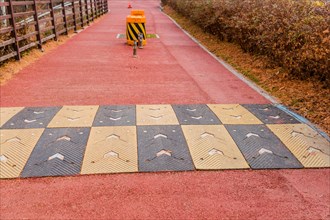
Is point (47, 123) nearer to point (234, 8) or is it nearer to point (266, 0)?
point (266, 0)

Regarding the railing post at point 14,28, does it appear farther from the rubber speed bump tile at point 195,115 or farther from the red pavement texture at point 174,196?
the red pavement texture at point 174,196

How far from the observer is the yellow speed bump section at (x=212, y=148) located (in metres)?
3.99

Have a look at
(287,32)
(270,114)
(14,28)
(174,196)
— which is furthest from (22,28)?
(174,196)

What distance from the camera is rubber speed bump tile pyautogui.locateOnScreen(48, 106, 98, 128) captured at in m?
4.98

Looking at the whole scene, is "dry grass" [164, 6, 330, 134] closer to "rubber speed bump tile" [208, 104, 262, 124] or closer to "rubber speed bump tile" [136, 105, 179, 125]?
"rubber speed bump tile" [208, 104, 262, 124]

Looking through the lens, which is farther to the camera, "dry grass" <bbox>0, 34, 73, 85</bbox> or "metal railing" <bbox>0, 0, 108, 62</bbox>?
"metal railing" <bbox>0, 0, 108, 62</bbox>

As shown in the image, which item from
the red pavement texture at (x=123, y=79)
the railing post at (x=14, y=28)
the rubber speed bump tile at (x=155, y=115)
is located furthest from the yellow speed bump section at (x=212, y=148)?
the railing post at (x=14, y=28)

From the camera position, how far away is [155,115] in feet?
17.9

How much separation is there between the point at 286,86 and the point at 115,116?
399cm

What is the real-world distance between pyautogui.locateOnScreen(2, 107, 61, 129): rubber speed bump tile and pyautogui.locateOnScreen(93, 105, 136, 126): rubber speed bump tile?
31.0 inches

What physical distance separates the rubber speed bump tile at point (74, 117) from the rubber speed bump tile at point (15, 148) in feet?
1.11

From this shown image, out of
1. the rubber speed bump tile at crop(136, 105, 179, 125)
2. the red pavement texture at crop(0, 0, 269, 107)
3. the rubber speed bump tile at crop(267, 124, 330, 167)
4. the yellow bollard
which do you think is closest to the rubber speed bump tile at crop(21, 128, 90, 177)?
the rubber speed bump tile at crop(136, 105, 179, 125)

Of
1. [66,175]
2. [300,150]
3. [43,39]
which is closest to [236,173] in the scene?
[300,150]

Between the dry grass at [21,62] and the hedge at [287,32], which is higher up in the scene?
the hedge at [287,32]
